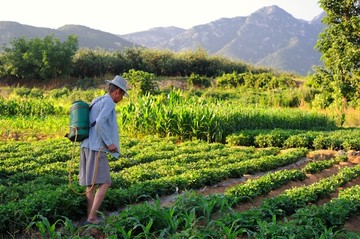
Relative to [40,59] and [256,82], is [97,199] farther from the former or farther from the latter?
[40,59]

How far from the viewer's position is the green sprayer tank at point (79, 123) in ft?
19.9

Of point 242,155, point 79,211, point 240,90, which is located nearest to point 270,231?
point 79,211

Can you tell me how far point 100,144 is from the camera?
614cm

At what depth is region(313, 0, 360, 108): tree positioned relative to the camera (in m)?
21.2

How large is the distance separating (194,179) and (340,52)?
15.4 metres

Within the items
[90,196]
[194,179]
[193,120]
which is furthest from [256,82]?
[90,196]

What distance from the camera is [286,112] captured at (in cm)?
1750

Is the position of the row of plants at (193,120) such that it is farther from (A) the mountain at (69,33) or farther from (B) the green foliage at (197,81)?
(A) the mountain at (69,33)

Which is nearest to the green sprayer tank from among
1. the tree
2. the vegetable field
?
the vegetable field

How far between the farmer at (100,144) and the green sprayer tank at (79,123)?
10 cm

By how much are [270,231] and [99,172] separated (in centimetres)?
232

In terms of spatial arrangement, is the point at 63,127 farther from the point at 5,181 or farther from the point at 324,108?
the point at 324,108

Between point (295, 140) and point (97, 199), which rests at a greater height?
point (97, 199)

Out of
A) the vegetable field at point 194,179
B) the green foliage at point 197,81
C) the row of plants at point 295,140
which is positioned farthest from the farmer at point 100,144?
the green foliage at point 197,81
